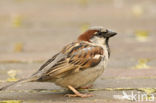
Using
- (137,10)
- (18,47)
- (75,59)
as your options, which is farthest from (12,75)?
(137,10)

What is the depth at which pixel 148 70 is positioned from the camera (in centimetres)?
401

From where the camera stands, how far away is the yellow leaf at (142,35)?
5.24 metres

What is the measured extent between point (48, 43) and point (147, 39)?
1.25 meters

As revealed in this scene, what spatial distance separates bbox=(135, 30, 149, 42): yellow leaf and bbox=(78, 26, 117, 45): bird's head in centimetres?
156

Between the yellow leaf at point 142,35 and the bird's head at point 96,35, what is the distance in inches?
61.6

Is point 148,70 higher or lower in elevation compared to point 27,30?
lower

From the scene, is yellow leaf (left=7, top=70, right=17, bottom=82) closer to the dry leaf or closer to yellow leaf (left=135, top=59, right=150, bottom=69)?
yellow leaf (left=135, top=59, right=150, bottom=69)

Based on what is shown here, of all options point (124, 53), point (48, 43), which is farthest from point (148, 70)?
point (48, 43)

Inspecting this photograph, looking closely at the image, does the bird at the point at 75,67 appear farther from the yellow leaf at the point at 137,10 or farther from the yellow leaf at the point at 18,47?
the yellow leaf at the point at 137,10

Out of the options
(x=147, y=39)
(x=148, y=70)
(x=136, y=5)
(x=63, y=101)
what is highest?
(x=136, y=5)

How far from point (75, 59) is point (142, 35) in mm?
2192

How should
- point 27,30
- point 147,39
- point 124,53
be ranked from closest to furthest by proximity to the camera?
point 124,53 → point 147,39 → point 27,30

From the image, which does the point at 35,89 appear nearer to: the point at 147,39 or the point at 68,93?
the point at 68,93

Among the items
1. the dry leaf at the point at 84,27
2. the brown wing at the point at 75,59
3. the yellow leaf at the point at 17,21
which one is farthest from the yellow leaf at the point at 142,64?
the yellow leaf at the point at 17,21
